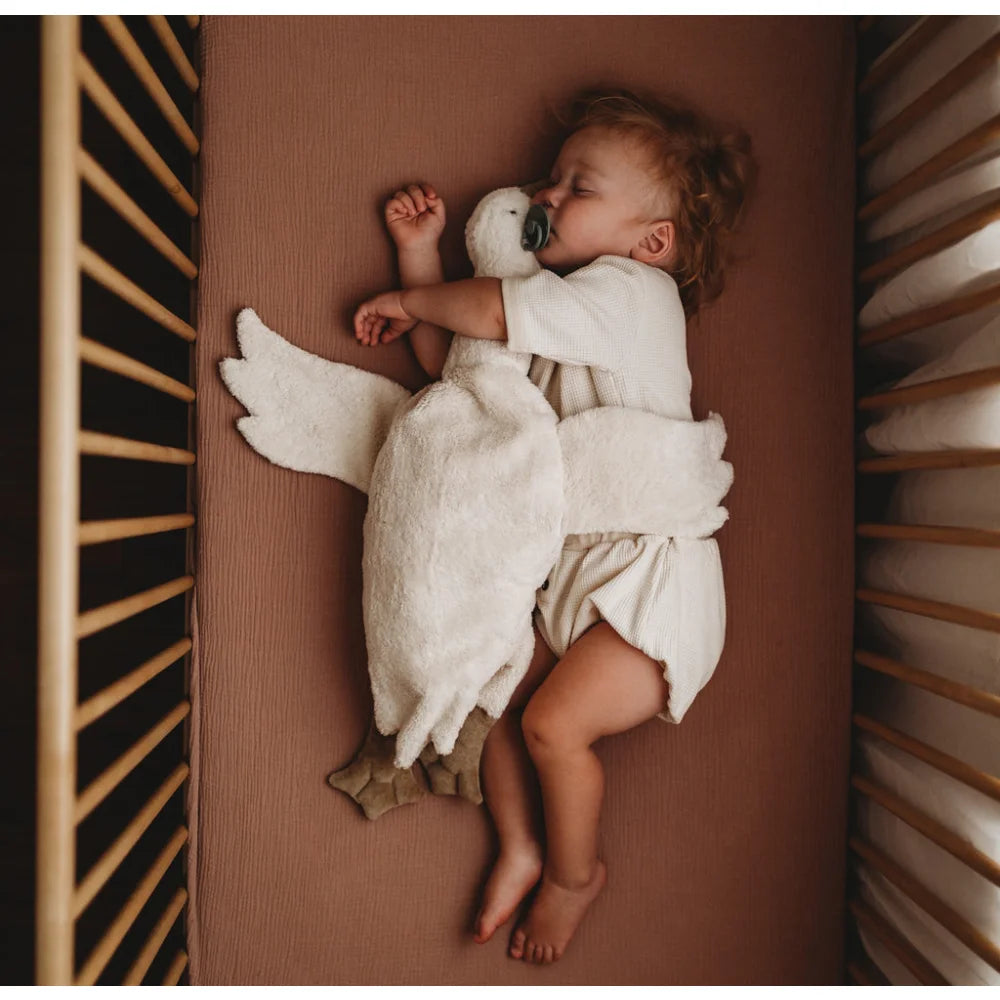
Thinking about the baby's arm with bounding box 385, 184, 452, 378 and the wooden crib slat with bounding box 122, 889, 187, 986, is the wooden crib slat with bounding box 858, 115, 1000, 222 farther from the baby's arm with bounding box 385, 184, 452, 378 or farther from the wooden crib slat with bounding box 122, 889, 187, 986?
the wooden crib slat with bounding box 122, 889, 187, 986

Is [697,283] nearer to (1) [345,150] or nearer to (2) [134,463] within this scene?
(1) [345,150]

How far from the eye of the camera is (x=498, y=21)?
1125mm

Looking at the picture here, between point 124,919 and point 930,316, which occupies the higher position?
point 930,316

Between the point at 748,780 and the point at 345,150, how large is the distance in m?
1.01

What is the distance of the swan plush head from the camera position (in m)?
1.04

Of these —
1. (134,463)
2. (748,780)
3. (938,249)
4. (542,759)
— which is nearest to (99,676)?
(134,463)

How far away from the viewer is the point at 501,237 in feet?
3.43

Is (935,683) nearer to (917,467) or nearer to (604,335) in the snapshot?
(917,467)

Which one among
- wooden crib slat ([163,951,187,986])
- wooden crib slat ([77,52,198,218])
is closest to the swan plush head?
wooden crib slat ([77,52,198,218])

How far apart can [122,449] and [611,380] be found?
→ 552 mm

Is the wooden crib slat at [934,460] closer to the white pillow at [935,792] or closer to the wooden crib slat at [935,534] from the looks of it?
the wooden crib slat at [935,534]

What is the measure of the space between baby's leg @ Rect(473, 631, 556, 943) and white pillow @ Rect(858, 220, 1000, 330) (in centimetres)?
61

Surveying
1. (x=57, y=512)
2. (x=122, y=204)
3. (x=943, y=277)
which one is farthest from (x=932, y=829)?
(x=122, y=204)

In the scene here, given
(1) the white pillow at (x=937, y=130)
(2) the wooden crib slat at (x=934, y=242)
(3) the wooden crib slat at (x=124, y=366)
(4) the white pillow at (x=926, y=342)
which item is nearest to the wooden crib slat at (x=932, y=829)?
(4) the white pillow at (x=926, y=342)
